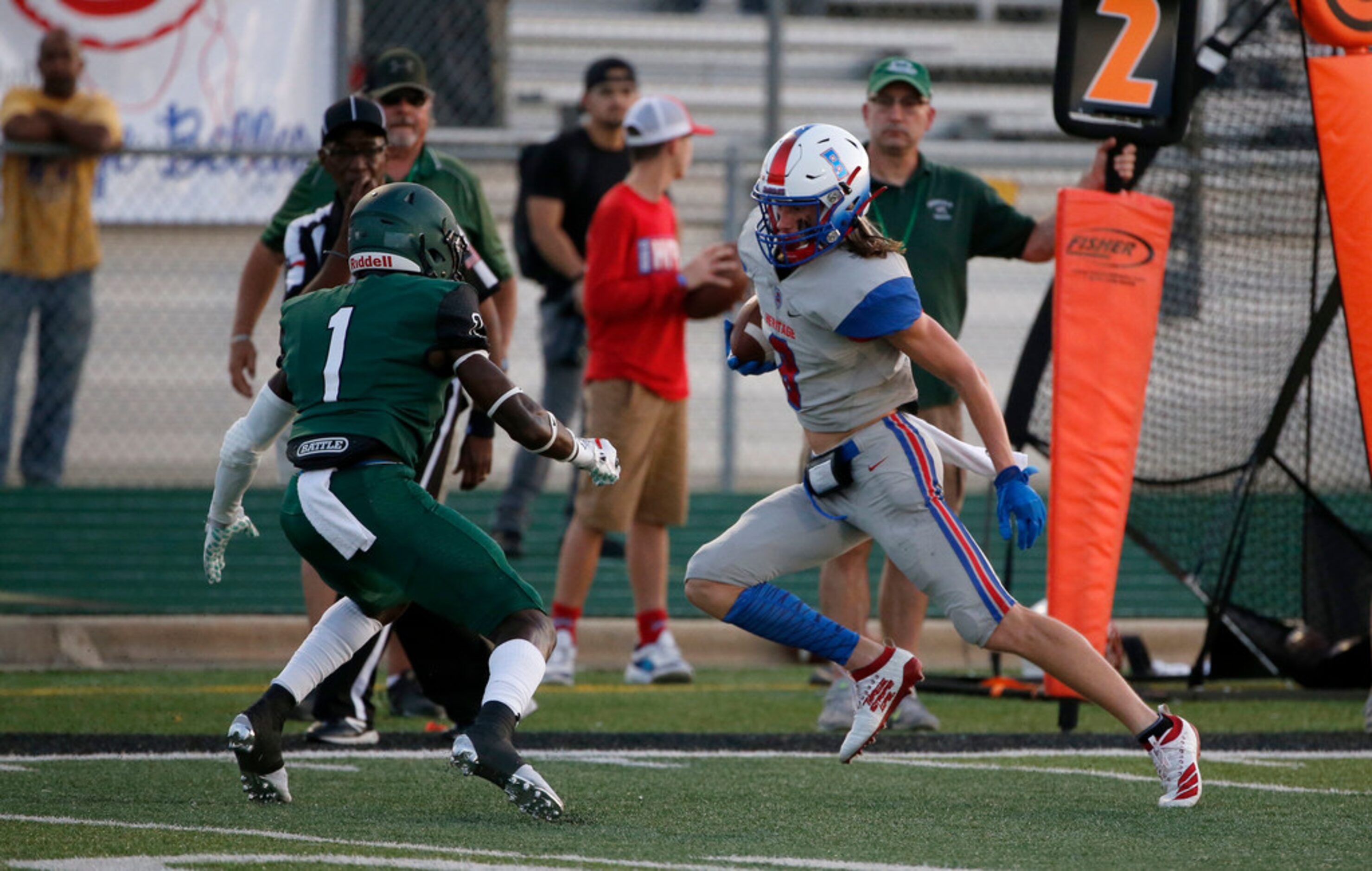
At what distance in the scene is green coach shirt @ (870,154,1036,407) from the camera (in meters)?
→ 6.55

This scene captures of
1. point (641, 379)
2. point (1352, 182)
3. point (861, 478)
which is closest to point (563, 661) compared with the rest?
point (641, 379)

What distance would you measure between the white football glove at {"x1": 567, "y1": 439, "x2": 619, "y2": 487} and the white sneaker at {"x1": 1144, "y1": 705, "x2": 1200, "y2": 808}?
1.49 m

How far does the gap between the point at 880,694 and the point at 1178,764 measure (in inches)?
31.6

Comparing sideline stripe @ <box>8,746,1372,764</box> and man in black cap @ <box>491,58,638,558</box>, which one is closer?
sideline stripe @ <box>8,746,1372,764</box>

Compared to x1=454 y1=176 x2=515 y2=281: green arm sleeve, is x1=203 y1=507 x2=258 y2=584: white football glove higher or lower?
lower

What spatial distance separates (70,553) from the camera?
9.38 metres

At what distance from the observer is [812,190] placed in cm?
496

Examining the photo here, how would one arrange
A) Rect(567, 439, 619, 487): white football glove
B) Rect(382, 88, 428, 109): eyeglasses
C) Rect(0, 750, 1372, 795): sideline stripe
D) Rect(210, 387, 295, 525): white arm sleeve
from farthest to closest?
Rect(382, 88, 428, 109): eyeglasses, Rect(0, 750, 1372, 795): sideline stripe, Rect(210, 387, 295, 525): white arm sleeve, Rect(567, 439, 619, 487): white football glove

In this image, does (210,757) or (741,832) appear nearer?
(741,832)

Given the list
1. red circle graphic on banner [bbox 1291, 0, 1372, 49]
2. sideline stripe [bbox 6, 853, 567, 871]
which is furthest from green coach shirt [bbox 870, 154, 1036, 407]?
sideline stripe [bbox 6, 853, 567, 871]

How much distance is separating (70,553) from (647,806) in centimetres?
551

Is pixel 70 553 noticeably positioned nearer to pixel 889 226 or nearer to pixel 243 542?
pixel 243 542

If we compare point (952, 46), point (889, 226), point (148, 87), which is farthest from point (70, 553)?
point (952, 46)

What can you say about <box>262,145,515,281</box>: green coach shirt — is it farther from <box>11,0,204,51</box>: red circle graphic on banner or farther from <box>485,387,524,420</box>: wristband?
<box>11,0,204,51</box>: red circle graphic on banner
